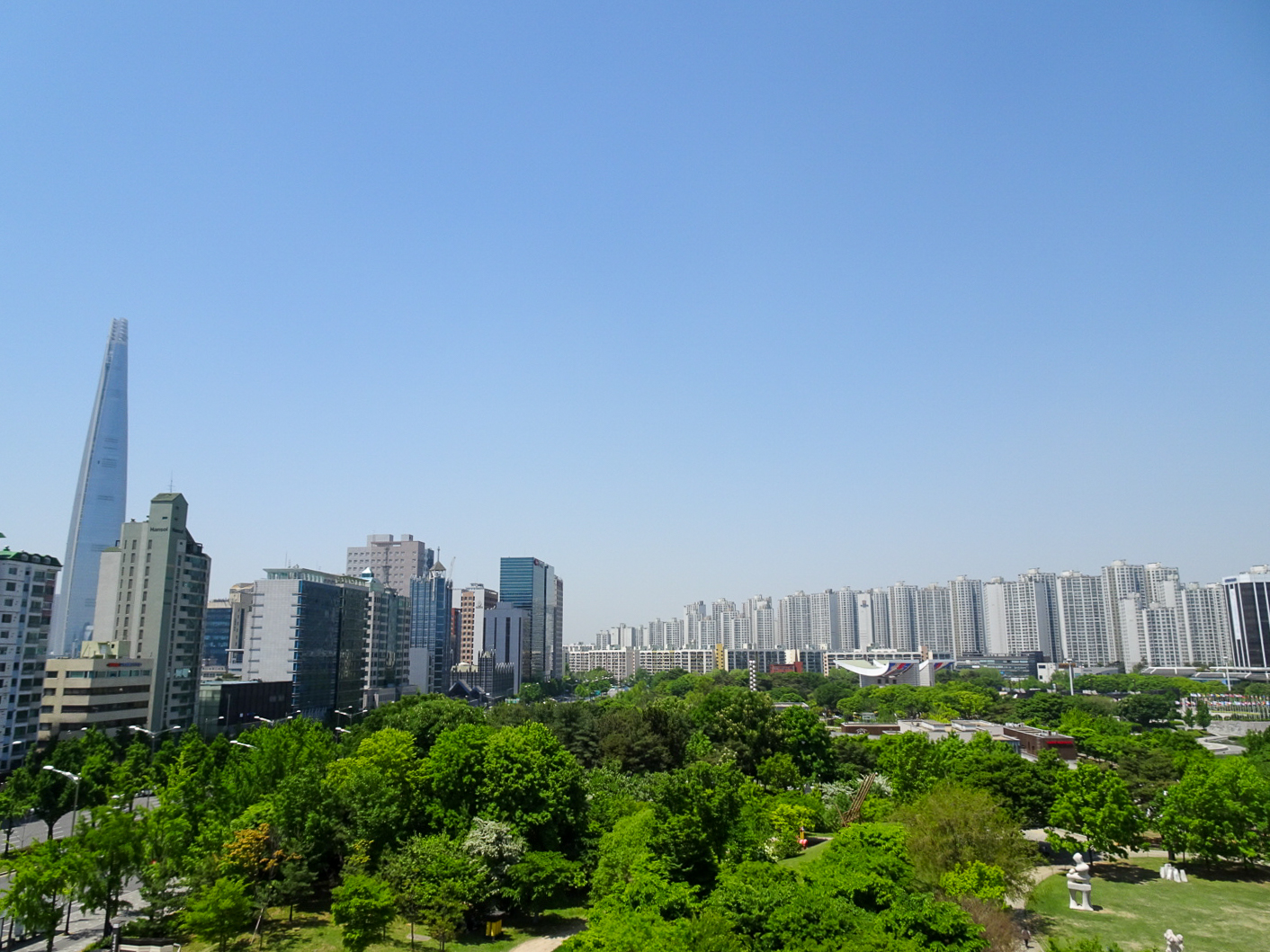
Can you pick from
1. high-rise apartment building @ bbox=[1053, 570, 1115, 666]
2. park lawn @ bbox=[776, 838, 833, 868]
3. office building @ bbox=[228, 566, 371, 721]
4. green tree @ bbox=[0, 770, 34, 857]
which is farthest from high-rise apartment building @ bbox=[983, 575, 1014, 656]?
green tree @ bbox=[0, 770, 34, 857]

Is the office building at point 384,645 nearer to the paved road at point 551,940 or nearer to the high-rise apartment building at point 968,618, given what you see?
the paved road at point 551,940

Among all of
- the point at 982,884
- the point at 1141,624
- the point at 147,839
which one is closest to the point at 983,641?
the point at 1141,624

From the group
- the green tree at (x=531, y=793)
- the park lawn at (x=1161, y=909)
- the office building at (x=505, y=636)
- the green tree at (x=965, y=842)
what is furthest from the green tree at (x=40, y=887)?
the office building at (x=505, y=636)

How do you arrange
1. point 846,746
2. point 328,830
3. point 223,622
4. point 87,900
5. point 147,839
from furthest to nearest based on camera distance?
point 223,622, point 846,746, point 328,830, point 147,839, point 87,900

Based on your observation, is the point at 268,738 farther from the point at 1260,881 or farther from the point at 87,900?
the point at 1260,881

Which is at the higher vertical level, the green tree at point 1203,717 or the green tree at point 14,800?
the green tree at point 14,800

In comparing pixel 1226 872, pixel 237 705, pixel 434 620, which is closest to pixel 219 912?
pixel 1226 872

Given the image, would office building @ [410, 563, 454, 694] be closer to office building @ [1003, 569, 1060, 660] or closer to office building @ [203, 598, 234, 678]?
office building @ [203, 598, 234, 678]

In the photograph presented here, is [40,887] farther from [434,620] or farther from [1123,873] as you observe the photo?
[434,620]
